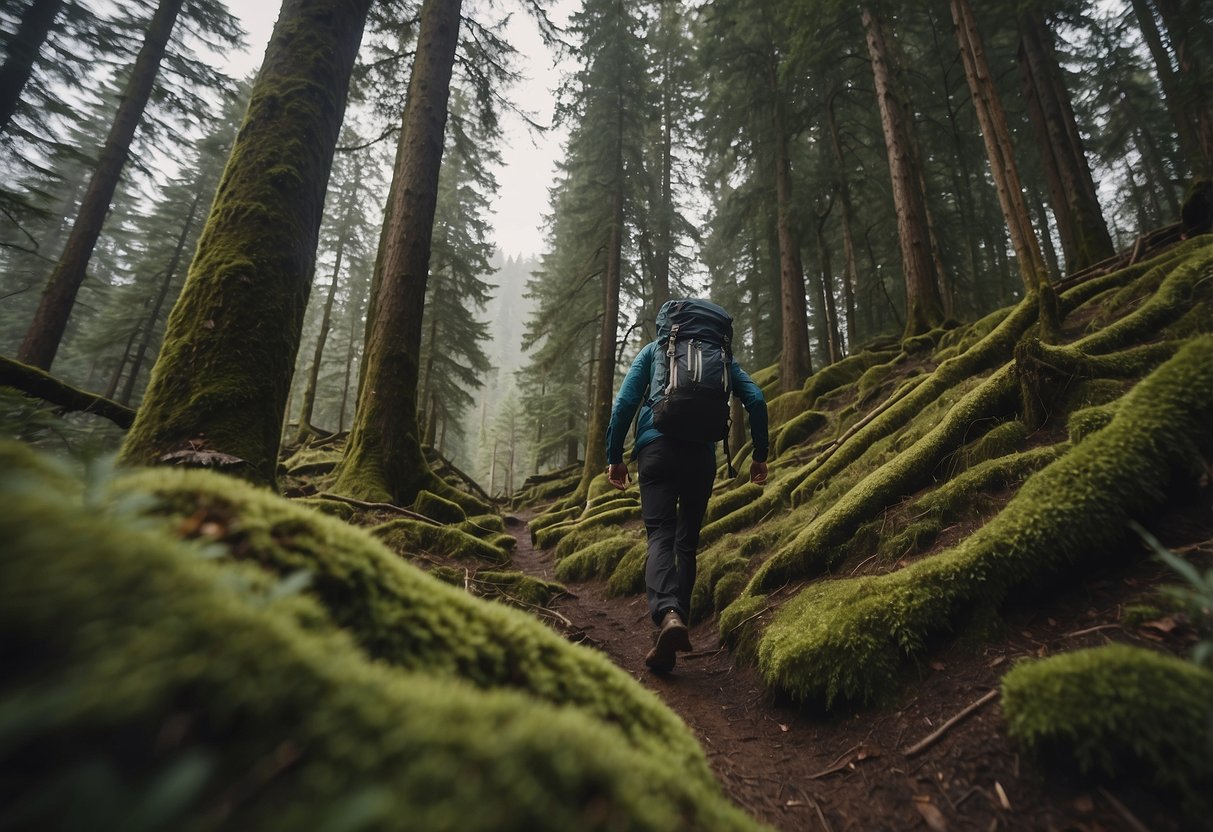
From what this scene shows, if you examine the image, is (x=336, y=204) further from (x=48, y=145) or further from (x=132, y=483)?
(x=132, y=483)

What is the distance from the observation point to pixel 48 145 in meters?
9.97

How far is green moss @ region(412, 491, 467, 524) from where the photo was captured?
5.96 metres

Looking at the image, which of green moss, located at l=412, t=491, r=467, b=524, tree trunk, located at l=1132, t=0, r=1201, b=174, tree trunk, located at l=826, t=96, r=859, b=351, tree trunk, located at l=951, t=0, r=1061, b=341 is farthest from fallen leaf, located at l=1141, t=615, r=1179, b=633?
tree trunk, located at l=1132, t=0, r=1201, b=174

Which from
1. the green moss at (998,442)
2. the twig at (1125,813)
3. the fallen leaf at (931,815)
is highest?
the green moss at (998,442)

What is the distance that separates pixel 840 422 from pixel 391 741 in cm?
799

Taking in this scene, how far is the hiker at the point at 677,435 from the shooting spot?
3.52m

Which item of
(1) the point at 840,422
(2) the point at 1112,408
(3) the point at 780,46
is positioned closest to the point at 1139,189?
(3) the point at 780,46

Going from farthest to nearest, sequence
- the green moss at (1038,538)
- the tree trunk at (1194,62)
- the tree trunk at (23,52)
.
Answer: the tree trunk at (23,52)
the tree trunk at (1194,62)
the green moss at (1038,538)

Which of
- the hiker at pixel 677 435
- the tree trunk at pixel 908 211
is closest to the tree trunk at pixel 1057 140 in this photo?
the tree trunk at pixel 908 211

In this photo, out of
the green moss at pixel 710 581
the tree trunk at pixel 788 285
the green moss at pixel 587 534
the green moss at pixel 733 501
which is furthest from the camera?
the tree trunk at pixel 788 285

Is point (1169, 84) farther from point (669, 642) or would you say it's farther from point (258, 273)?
point (258, 273)

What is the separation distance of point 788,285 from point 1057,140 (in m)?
6.24

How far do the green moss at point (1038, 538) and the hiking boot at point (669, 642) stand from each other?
2.28 ft

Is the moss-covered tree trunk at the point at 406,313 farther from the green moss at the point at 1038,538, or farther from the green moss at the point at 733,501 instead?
the green moss at the point at 1038,538
